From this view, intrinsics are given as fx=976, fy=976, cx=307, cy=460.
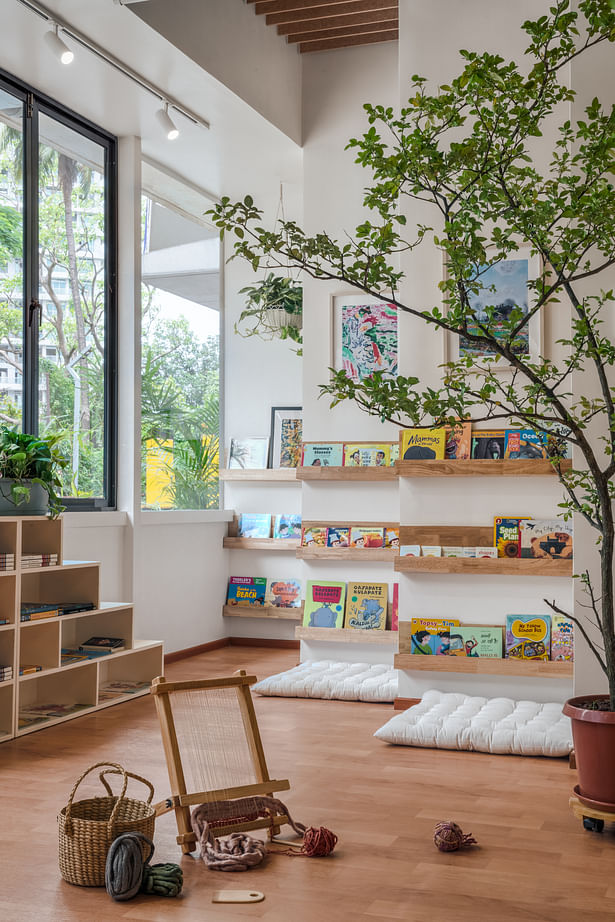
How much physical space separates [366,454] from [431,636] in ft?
4.31

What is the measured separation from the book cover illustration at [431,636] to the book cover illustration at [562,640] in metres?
A: 0.45

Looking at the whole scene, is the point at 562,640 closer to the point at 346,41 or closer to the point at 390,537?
the point at 390,537

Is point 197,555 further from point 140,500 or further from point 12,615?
point 12,615

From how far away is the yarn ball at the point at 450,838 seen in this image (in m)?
2.73

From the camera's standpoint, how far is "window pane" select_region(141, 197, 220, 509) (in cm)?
625

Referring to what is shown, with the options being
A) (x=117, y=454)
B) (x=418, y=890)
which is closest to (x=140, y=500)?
(x=117, y=454)

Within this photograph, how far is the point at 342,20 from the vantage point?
5.53m

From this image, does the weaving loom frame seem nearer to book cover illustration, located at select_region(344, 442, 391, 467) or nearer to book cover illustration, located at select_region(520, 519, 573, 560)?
book cover illustration, located at select_region(520, 519, 573, 560)

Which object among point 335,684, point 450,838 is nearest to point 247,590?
point 335,684

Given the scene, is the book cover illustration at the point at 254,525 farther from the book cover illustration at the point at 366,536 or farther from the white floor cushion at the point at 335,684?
the white floor cushion at the point at 335,684

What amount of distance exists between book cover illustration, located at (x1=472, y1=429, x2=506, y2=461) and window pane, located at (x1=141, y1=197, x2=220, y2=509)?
7.70 feet

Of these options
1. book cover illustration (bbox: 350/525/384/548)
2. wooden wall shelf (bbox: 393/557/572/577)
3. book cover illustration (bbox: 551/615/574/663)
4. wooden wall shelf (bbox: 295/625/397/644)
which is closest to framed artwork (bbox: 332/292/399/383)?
book cover illustration (bbox: 350/525/384/548)

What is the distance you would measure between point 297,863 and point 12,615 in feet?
6.36

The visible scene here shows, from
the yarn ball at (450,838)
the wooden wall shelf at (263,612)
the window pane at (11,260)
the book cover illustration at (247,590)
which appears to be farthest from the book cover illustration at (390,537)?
the yarn ball at (450,838)
